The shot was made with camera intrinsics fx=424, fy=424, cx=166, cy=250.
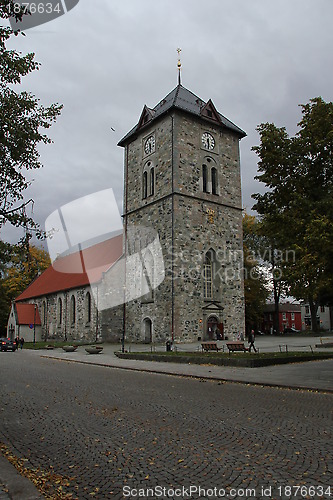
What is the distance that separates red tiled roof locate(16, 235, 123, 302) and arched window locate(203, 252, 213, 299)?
33.2 ft

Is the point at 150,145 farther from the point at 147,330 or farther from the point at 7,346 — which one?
the point at 7,346

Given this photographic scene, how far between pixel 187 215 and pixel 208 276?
6019 millimetres

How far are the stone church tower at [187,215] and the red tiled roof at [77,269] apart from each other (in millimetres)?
5681

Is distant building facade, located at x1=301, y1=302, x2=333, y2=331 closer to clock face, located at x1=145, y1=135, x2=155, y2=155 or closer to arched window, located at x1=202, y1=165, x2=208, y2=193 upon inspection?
arched window, located at x1=202, y1=165, x2=208, y2=193

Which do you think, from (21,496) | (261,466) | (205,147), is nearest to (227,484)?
(261,466)

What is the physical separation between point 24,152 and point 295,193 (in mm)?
9495

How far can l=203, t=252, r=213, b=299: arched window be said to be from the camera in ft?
125

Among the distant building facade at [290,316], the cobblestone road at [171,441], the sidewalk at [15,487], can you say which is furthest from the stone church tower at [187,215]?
the distant building facade at [290,316]

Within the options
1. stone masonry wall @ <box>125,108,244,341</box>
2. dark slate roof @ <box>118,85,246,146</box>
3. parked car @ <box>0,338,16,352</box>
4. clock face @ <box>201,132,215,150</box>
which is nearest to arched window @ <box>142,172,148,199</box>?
stone masonry wall @ <box>125,108,244,341</box>

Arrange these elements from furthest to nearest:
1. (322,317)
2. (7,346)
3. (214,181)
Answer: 1. (322,317)
2. (7,346)
3. (214,181)

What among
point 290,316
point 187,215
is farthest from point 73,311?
point 290,316

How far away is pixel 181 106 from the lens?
38.4 m

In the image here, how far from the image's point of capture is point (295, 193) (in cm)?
1498

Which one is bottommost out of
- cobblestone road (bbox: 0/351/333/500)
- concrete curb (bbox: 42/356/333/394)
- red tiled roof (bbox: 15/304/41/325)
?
concrete curb (bbox: 42/356/333/394)
